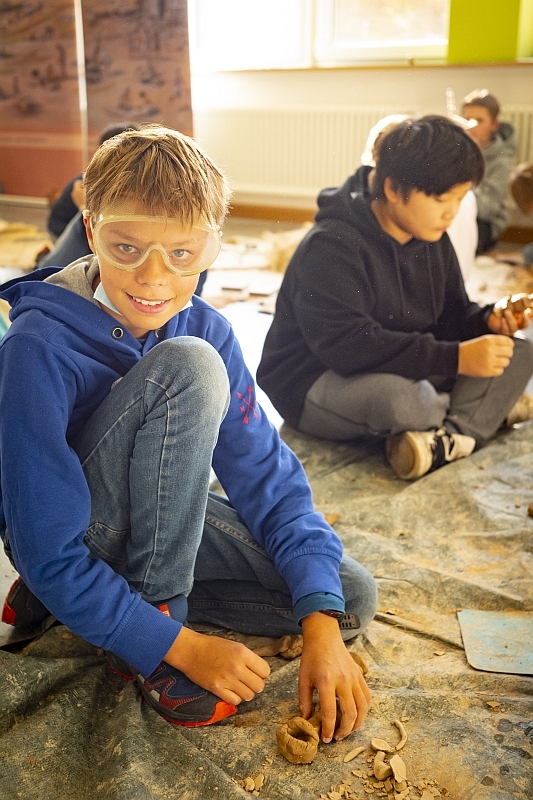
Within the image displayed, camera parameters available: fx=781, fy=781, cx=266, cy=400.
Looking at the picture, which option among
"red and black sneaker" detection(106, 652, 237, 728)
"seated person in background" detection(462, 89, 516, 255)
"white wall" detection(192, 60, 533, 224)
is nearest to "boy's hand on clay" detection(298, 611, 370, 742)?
"red and black sneaker" detection(106, 652, 237, 728)

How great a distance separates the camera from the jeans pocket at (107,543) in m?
1.01

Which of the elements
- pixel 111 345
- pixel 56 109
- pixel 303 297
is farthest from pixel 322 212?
pixel 56 109

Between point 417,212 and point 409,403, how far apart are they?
1.40ft

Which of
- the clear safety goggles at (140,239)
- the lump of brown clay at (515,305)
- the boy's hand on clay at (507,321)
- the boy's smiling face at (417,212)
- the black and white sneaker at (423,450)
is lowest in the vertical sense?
the black and white sneaker at (423,450)

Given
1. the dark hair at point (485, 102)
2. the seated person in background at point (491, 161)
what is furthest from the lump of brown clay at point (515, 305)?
the dark hair at point (485, 102)

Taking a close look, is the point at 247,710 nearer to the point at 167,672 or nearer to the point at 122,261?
the point at 167,672

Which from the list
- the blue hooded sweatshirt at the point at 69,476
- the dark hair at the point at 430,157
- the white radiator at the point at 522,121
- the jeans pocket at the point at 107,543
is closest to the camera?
the blue hooded sweatshirt at the point at 69,476

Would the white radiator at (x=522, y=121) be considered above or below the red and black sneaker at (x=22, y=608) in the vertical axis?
above

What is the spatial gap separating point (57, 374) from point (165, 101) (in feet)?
6.41

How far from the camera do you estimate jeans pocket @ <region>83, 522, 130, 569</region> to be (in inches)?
39.9

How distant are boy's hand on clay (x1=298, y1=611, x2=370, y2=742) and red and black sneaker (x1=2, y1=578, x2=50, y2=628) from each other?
45cm

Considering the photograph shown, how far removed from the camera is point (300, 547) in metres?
1.08

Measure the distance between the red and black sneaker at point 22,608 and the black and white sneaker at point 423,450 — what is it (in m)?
0.87

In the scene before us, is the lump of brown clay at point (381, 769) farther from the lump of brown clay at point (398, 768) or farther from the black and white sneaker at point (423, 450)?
the black and white sneaker at point (423, 450)
